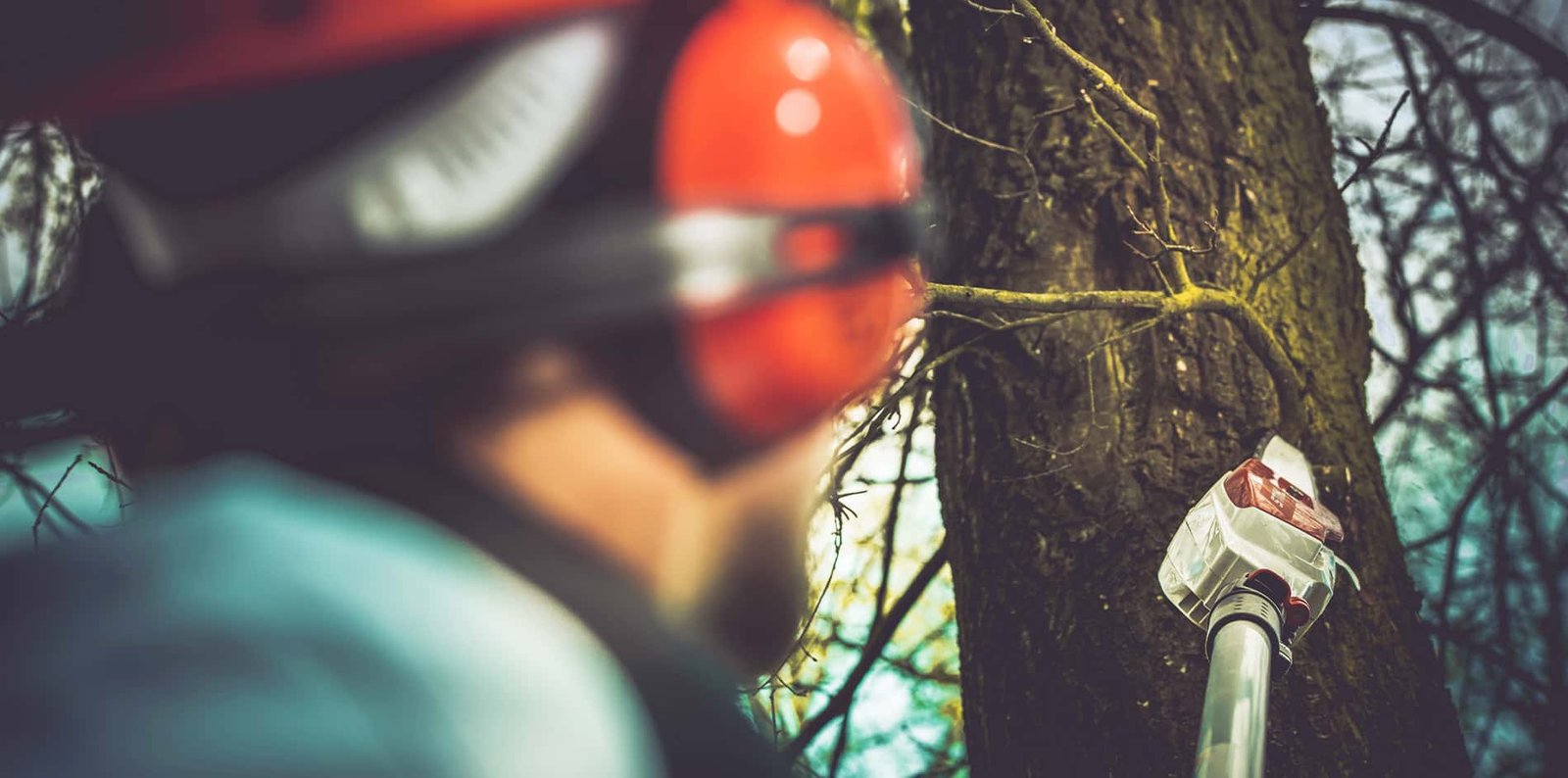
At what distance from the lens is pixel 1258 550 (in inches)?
57.8

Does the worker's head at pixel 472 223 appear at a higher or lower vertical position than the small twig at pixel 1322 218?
lower

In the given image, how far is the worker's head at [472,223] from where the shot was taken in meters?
0.70

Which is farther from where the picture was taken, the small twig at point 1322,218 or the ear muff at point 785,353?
the small twig at point 1322,218

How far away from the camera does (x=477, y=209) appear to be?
72 cm

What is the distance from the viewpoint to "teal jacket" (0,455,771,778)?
0.54 meters

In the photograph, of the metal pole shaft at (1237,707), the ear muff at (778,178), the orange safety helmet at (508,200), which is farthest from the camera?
the metal pole shaft at (1237,707)

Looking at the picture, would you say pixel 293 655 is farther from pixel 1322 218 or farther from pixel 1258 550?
pixel 1322 218

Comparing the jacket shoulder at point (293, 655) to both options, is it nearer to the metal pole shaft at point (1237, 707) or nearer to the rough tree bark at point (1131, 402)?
the metal pole shaft at point (1237, 707)

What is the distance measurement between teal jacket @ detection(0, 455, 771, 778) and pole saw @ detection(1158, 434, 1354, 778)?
2.63 feet

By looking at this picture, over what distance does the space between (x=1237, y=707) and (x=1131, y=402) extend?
75 cm

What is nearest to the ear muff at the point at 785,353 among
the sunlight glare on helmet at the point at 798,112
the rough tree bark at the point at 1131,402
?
the sunlight glare on helmet at the point at 798,112

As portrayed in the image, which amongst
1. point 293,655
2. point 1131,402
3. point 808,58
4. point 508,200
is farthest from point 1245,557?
point 293,655

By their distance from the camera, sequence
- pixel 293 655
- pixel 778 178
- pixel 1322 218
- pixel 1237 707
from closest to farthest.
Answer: pixel 293 655
pixel 778 178
pixel 1237 707
pixel 1322 218

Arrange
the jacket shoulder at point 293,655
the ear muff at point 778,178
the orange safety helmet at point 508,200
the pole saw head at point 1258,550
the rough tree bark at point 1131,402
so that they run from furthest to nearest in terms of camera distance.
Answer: the rough tree bark at point 1131,402 < the pole saw head at point 1258,550 < the ear muff at point 778,178 < the orange safety helmet at point 508,200 < the jacket shoulder at point 293,655
